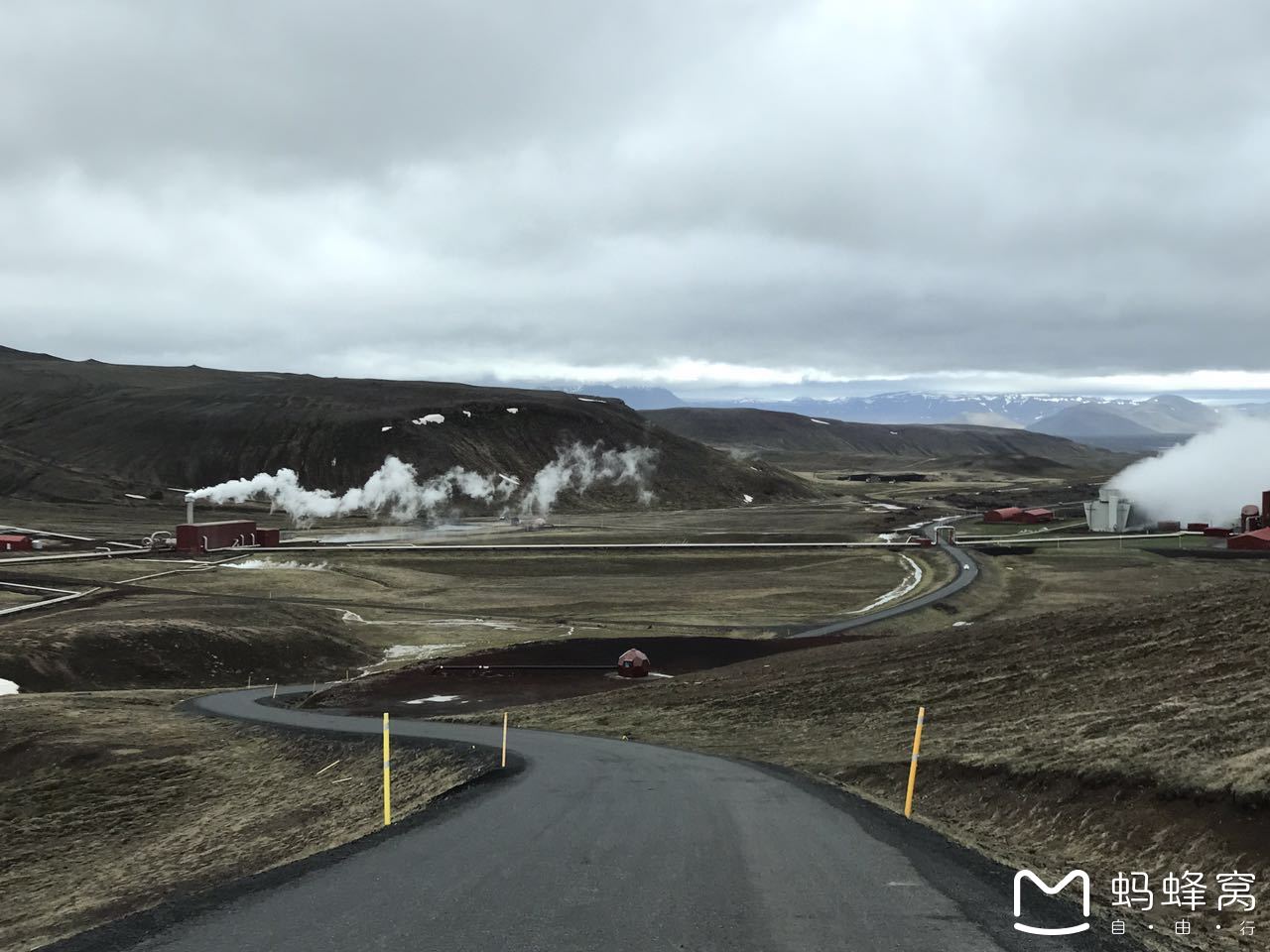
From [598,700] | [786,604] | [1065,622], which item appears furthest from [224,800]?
[786,604]

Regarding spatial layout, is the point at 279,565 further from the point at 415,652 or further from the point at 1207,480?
the point at 1207,480

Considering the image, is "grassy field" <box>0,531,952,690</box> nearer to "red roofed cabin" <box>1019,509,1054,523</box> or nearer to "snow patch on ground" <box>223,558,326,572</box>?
"snow patch on ground" <box>223,558,326,572</box>

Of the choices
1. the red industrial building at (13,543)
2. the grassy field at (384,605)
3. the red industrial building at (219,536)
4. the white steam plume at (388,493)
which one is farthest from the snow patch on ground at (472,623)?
the white steam plume at (388,493)

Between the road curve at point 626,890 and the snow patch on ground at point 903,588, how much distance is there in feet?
195

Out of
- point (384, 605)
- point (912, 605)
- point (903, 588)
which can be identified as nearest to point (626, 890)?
point (912, 605)

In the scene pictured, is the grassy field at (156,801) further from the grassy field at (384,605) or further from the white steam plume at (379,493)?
the white steam plume at (379,493)

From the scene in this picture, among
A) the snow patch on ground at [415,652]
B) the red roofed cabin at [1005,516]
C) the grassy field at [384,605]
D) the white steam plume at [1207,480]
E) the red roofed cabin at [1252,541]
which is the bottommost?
the snow patch on ground at [415,652]

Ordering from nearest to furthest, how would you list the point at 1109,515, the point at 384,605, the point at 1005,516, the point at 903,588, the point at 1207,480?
the point at 384,605, the point at 903,588, the point at 1109,515, the point at 1207,480, the point at 1005,516

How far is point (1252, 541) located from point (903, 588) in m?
52.9

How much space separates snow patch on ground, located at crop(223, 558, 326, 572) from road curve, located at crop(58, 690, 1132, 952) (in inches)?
3348

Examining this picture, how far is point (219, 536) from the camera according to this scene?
112m

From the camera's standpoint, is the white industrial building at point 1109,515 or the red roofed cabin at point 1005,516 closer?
the white industrial building at point 1109,515

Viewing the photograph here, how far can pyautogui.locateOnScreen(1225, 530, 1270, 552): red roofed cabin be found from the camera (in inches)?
4114

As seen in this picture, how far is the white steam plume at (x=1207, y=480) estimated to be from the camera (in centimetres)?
13712
